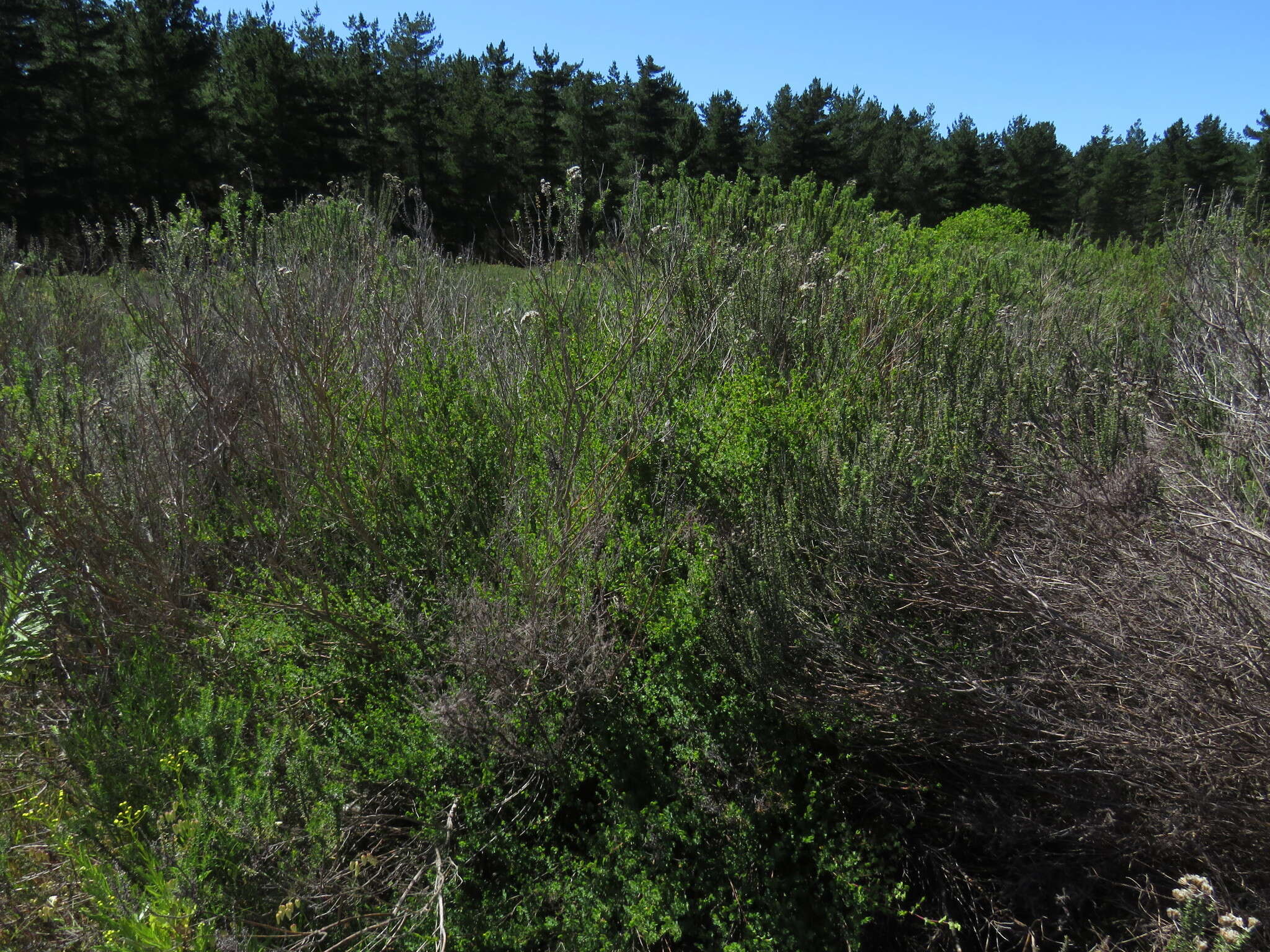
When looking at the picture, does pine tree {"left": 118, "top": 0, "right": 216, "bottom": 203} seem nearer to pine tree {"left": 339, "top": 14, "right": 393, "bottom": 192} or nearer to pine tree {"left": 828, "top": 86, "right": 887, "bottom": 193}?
pine tree {"left": 339, "top": 14, "right": 393, "bottom": 192}

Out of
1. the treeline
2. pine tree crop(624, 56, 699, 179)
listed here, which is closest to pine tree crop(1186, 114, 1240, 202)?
the treeline

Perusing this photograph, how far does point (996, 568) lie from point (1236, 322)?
1390 millimetres

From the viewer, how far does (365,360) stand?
3.80 metres

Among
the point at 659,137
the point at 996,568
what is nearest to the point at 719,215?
the point at 996,568

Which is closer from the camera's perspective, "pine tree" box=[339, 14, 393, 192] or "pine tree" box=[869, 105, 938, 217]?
"pine tree" box=[339, 14, 393, 192]

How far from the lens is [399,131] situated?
85.6 feet

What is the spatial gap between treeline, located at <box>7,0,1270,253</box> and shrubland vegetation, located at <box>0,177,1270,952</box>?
2.97 m

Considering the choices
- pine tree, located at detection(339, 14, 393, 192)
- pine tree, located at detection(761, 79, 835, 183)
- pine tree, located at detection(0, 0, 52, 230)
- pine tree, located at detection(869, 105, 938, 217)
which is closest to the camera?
pine tree, located at detection(0, 0, 52, 230)

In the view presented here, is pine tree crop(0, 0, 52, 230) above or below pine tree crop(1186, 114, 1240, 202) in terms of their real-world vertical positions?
below

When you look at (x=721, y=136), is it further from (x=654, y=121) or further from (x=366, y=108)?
(x=366, y=108)

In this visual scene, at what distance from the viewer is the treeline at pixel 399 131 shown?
19.4 m

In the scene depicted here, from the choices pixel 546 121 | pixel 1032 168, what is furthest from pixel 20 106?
pixel 1032 168

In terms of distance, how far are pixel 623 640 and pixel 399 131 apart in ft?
89.2

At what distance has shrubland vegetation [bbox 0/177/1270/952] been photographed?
2422 mm
